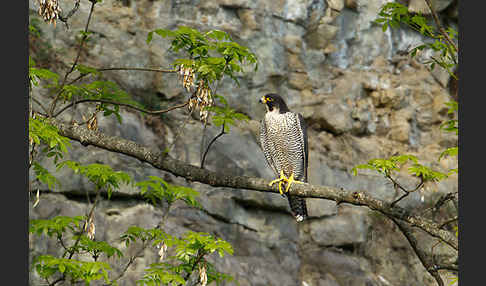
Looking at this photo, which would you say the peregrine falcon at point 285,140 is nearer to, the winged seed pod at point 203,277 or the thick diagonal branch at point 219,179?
the thick diagonal branch at point 219,179

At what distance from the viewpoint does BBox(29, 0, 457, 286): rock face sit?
6957 mm

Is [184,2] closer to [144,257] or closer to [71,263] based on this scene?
[144,257]

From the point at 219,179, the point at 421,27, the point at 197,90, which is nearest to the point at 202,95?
the point at 197,90

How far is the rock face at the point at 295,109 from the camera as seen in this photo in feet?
22.8

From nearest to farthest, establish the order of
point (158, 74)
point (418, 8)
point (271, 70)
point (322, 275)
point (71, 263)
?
point (71, 263) < point (322, 275) < point (158, 74) < point (271, 70) < point (418, 8)

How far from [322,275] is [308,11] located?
4.58m

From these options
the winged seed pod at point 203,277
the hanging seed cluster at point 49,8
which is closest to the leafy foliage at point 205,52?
the hanging seed cluster at point 49,8

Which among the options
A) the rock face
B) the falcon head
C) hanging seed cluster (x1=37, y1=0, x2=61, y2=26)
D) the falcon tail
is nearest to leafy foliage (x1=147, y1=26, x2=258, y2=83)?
hanging seed cluster (x1=37, y1=0, x2=61, y2=26)

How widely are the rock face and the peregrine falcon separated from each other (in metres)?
2.10

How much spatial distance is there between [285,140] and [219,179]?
164 cm

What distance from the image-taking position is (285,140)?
512cm

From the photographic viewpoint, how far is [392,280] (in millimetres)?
7938

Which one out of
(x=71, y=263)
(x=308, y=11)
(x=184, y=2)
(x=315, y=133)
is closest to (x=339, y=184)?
(x=315, y=133)

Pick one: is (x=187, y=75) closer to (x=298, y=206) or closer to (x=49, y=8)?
(x=49, y=8)
